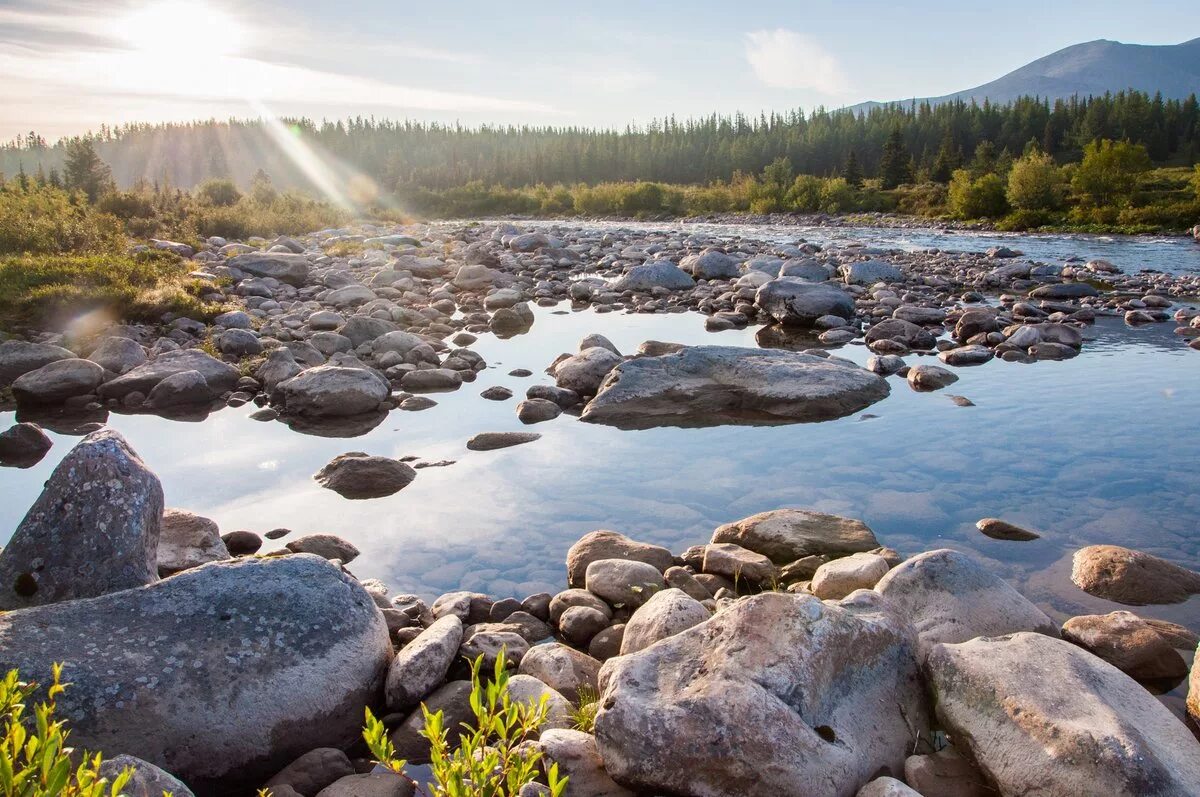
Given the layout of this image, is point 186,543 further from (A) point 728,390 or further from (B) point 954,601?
(A) point 728,390

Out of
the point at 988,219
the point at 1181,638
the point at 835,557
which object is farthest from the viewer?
the point at 988,219

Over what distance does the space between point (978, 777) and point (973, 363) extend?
9.56 metres

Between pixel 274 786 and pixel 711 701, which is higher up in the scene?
pixel 711 701

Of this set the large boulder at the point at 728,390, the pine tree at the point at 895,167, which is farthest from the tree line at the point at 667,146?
the large boulder at the point at 728,390

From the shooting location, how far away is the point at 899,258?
25.3 m

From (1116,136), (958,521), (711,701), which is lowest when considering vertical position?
(958,521)

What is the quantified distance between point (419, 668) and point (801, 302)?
12.4 meters

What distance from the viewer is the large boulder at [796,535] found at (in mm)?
5777

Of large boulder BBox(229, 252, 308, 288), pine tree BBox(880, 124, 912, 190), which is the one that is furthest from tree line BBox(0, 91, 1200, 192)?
large boulder BBox(229, 252, 308, 288)

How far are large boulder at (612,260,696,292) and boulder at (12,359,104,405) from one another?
1155 cm

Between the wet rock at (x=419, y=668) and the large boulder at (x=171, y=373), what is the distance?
24.2ft

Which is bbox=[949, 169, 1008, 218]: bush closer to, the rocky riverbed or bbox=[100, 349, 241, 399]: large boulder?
the rocky riverbed

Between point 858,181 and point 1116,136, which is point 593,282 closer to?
point 858,181

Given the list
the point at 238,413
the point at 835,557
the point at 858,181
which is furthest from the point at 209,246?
the point at 858,181
